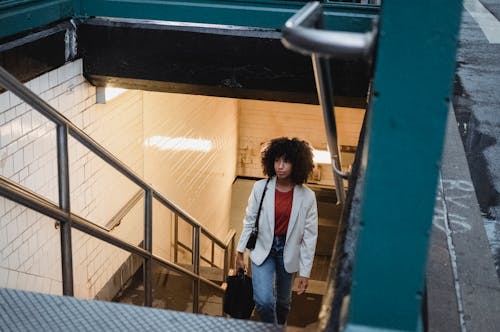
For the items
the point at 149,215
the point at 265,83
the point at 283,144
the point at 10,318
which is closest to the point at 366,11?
the point at 265,83

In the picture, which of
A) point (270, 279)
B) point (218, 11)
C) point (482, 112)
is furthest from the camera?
point (218, 11)

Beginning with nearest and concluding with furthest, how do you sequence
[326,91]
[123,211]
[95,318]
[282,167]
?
1. [326,91]
2. [95,318]
3. [282,167]
4. [123,211]

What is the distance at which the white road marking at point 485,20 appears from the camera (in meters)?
7.38

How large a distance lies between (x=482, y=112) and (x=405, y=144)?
3.83 m

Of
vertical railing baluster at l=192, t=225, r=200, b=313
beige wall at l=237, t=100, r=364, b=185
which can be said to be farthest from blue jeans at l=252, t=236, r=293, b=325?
beige wall at l=237, t=100, r=364, b=185

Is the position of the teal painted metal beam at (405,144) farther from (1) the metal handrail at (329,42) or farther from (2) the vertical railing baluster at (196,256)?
(2) the vertical railing baluster at (196,256)

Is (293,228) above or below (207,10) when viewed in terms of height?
below

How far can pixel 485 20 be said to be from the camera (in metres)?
8.47

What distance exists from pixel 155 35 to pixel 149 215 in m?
1.63

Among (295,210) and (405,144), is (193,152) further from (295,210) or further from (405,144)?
(405,144)

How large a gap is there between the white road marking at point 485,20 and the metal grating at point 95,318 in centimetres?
565

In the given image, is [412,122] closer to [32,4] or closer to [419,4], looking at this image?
[419,4]

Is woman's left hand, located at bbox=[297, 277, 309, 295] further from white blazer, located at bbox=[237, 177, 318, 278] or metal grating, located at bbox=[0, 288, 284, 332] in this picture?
metal grating, located at bbox=[0, 288, 284, 332]

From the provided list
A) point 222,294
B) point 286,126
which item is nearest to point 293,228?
point 222,294
